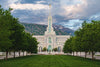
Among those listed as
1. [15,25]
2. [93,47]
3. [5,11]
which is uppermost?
[5,11]

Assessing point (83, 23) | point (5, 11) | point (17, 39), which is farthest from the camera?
point (83, 23)

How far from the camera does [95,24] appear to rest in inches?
1828

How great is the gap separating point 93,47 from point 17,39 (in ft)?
68.5

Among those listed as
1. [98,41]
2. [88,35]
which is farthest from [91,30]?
[98,41]

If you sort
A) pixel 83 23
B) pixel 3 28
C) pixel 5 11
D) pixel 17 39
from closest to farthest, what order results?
pixel 3 28
pixel 5 11
pixel 17 39
pixel 83 23

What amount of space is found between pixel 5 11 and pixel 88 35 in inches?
870

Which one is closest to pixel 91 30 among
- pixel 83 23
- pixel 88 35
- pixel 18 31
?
pixel 88 35

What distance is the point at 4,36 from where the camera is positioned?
31.5m

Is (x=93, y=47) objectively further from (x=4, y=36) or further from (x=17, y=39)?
(x=4, y=36)

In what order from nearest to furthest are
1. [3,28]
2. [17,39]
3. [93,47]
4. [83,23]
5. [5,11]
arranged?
[3,28]
[5,11]
[93,47]
[17,39]
[83,23]

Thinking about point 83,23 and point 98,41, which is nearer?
point 98,41

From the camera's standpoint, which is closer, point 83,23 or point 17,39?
point 17,39

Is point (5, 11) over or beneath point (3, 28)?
over

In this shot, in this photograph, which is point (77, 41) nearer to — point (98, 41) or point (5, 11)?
point (98, 41)
